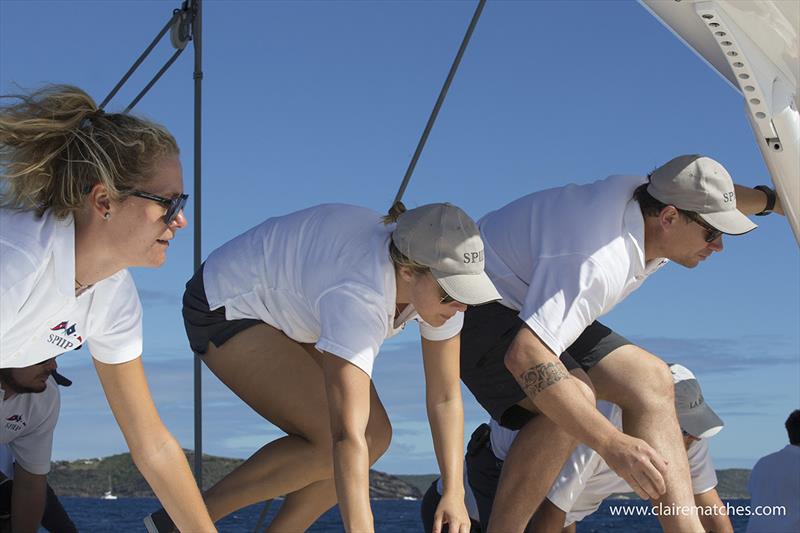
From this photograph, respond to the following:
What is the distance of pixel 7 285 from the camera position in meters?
2.09

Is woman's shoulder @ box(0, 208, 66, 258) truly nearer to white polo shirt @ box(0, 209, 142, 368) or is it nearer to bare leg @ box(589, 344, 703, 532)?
white polo shirt @ box(0, 209, 142, 368)

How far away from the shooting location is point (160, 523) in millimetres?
2883

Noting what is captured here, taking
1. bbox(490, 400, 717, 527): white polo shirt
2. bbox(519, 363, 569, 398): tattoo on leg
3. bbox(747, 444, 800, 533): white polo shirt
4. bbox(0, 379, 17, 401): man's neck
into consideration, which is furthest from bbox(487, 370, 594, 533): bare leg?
bbox(747, 444, 800, 533): white polo shirt

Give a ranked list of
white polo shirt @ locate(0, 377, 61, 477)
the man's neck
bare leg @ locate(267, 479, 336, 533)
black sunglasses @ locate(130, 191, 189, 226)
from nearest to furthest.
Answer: black sunglasses @ locate(130, 191, 189, 226)
bare leg @ locate(267, 479, 336, 533)
the man's neck
white polo shirt @ locate(0, 377, 61, 477)

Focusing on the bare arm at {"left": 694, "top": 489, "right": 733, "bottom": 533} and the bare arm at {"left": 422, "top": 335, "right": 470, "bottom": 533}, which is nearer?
the bare arm at {"left": 422, "top": 335, "right": 470, "bottom": 533}

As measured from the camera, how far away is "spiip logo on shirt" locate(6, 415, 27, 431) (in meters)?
4.48

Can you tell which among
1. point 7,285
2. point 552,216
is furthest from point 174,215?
point 552,216

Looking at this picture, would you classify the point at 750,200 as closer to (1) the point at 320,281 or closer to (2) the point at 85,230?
(1) the point at 320,281

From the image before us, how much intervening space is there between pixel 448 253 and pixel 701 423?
5.21 ft

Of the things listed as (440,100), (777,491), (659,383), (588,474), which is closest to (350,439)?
(659,383)

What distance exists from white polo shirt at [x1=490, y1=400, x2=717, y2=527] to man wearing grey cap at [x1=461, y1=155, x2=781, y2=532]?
16.9 inches

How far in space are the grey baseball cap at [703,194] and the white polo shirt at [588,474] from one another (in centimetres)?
85

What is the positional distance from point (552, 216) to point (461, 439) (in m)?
0.68

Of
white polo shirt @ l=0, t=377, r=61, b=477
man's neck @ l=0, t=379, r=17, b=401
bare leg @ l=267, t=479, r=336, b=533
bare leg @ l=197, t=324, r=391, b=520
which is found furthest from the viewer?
white polo shirt @ l=0, t=377, r=61, b=477
